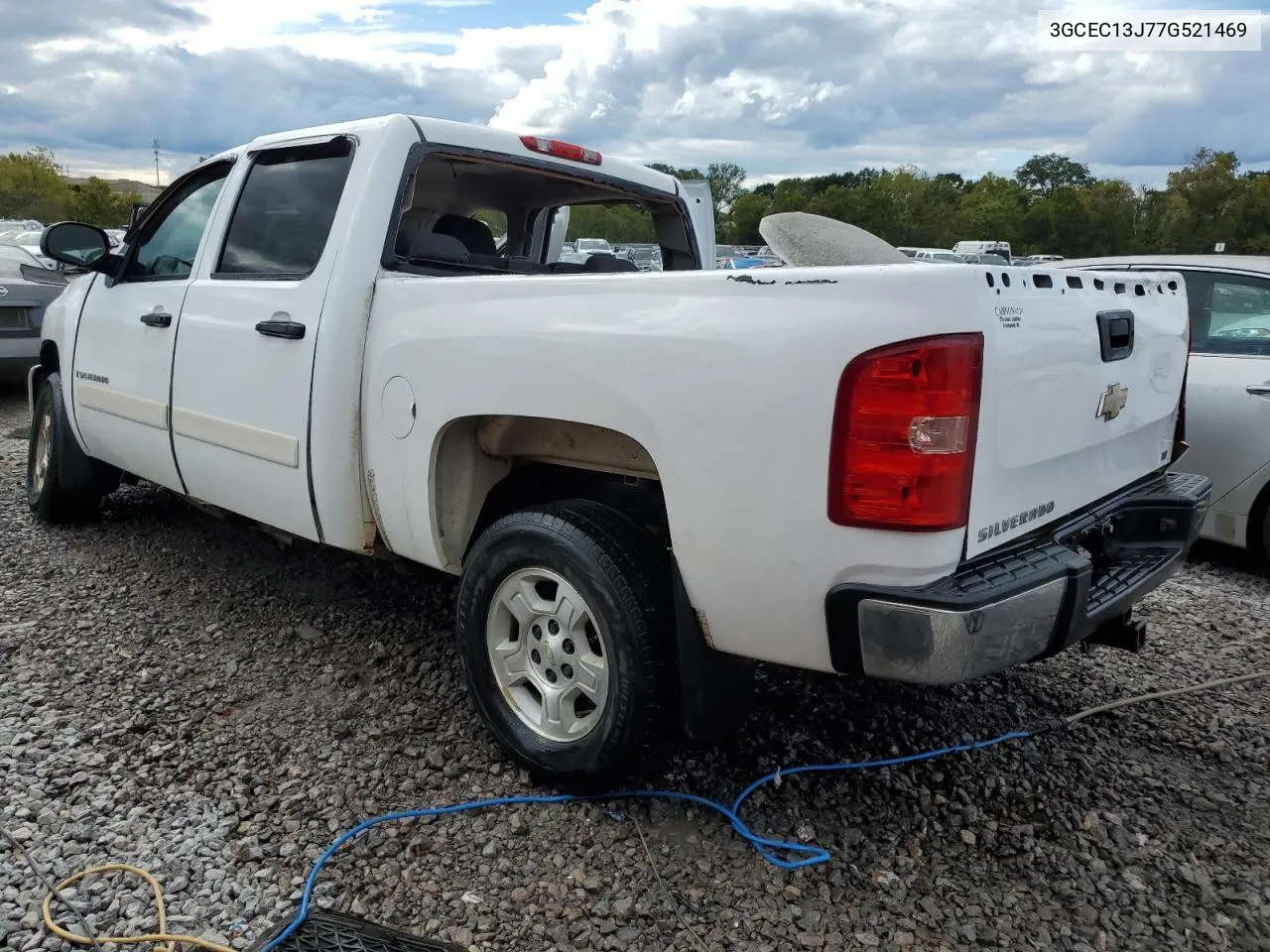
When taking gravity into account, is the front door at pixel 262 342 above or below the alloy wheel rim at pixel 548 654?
above

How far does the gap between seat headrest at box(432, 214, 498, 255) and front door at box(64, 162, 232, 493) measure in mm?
888

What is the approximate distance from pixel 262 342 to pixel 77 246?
6.63ft

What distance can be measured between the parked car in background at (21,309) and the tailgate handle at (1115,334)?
346 inches

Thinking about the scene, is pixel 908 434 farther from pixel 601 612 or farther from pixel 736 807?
pixel 736 807

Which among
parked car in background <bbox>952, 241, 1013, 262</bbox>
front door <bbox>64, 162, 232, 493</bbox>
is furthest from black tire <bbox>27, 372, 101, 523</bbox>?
parked car in background <bbox>952, 241, 1013, 262</bbox>

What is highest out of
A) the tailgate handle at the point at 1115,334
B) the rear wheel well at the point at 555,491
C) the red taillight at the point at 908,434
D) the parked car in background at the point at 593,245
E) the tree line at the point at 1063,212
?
the tree line at the point at 1063,212

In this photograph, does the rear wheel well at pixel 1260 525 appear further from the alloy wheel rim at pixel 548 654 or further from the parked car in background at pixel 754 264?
the alloy wheel rim at pixel 548 654

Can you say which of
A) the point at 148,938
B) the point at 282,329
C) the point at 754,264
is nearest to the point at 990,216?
the point at 754,264

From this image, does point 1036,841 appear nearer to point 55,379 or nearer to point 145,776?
point 145,776

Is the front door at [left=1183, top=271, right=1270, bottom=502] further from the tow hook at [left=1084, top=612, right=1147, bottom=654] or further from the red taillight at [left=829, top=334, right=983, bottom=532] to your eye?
the red taillight at [left=829, top=334, right=983, bottom=532]

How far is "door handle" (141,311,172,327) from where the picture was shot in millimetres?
3956

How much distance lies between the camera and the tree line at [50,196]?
234ft

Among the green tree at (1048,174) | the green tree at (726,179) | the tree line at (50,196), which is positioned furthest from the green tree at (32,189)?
the green tree at (1048,174)

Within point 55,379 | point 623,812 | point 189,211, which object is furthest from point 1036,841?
point 55,379
